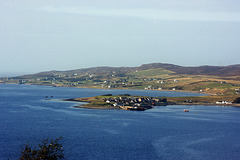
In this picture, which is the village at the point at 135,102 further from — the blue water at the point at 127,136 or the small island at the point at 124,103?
the blue water at the point at 127,136

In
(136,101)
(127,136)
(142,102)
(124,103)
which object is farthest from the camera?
(136,101)

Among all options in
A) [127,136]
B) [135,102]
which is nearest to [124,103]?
[135,102]

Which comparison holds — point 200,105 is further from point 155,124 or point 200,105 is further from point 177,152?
point 177,152

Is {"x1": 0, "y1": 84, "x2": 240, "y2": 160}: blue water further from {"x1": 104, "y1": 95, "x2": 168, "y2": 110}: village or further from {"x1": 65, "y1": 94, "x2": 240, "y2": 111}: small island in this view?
{"x1": 104, "y1": 95, "x2": 168, "y2": 110}: village

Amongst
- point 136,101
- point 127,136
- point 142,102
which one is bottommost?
point 127,136

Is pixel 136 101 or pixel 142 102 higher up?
pixel 136 101

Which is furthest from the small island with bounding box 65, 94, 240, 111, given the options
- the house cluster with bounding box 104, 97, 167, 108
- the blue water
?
the blue water

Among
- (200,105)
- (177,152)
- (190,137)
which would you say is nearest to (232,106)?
(200,105)

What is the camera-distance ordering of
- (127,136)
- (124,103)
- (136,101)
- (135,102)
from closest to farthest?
(127,136), (124,103), (135,102), (136,101)

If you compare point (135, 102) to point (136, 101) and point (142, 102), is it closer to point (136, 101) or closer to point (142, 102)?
point (136, 101)
